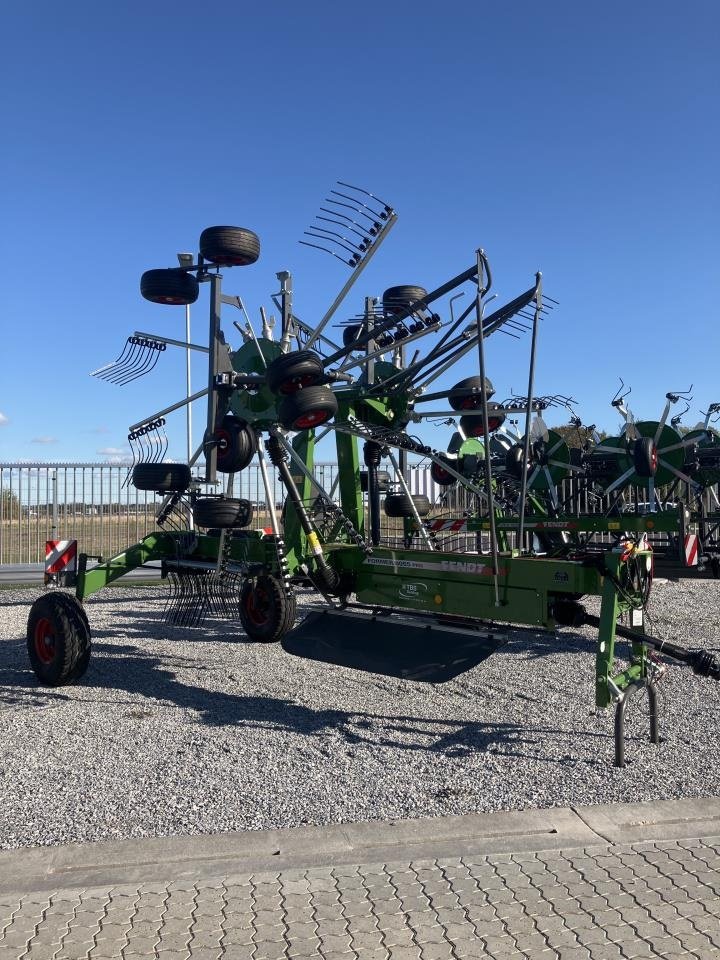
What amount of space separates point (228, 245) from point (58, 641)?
3.31 m

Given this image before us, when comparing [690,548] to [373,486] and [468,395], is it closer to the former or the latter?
[468,395]

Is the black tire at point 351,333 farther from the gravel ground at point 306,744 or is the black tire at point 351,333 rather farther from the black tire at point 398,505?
the gravel ground at point 306,744

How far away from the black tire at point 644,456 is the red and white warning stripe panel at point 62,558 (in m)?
6.04

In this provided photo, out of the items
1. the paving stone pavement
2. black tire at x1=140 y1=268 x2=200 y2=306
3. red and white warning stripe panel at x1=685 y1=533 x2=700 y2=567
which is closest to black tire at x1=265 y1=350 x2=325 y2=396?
black tire at x1=140 y1=268 x2=200 y2=306

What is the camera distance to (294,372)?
572cm

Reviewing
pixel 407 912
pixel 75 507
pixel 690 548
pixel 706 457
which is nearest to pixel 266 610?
pixel 690 548

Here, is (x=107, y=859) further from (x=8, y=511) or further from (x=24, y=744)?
(x=8, y=511)

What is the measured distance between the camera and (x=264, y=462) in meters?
6.58

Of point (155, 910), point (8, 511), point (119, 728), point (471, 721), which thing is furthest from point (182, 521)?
point (8, 511)

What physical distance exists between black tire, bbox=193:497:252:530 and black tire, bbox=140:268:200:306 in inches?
69.2

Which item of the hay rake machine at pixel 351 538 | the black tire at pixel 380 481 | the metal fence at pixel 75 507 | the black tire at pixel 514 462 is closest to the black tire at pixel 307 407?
the hay rake machine at pixel 351 538

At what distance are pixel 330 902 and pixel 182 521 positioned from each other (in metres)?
4.79

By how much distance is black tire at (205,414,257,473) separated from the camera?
21.5 ft

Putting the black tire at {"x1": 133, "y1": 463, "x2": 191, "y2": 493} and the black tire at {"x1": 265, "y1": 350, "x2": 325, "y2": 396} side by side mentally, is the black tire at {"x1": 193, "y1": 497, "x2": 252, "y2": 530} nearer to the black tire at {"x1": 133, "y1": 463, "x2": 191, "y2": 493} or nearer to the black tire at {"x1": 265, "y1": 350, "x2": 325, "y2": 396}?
the black tire at {"x1": 133, "y1": 463, "x2": 191, "y2": 493}
